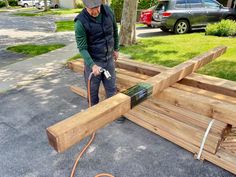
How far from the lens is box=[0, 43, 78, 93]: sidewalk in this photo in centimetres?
636

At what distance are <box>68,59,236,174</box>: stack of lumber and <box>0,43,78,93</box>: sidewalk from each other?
11.0ft

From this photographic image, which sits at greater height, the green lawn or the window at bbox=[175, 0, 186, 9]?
the window at bbox=[175, 0, 186, 9]

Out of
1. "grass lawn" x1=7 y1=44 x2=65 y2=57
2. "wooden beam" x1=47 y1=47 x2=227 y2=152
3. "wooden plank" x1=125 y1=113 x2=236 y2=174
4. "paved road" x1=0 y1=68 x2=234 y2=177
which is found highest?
"wooden beam" x1=47 y1=47 x2=227 y2=152

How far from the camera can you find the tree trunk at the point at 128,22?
907 centimetres

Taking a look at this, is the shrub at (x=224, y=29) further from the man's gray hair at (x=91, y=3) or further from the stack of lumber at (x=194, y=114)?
the man's gray hair at (x=91, y=3)

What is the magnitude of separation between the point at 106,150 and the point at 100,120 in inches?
62.3

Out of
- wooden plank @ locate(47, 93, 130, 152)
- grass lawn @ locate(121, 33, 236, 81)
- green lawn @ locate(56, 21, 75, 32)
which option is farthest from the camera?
green lawn @ locate(56, 21, 75, 32)

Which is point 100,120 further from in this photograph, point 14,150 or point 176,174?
point 14,150

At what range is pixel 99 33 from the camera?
10.7 feet

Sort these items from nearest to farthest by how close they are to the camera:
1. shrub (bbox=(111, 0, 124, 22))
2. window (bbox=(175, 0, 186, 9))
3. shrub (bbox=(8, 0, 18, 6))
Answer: window (bbox=(175, 0, 186, 9)), shrub (bbox=(111, 0, 124, 22)), shrub (bbox=(8, 0, 18, 6))

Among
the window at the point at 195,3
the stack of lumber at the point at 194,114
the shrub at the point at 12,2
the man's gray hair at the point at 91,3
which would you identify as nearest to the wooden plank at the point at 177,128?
the stack of lumber at the point at 194,114

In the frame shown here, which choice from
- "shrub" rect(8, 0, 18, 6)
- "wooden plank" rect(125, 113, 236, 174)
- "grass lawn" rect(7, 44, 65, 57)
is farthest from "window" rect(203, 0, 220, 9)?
"shrub" rect(8, 0, 18, 6)

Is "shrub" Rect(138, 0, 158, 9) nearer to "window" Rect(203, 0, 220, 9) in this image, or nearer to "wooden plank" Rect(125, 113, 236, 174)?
"window" Rect(203, 0, 220, 9)

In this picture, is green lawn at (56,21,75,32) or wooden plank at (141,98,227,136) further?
green lawn at (56,21,75,32)
